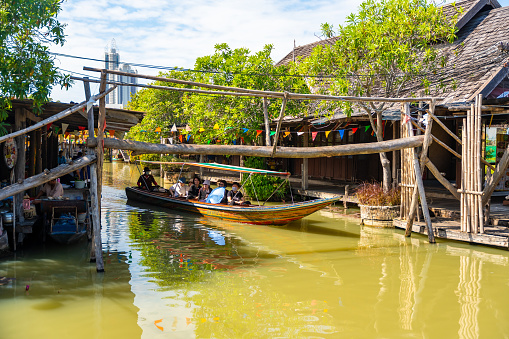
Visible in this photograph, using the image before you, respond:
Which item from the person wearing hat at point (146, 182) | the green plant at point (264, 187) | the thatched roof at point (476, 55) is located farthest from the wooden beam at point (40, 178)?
the person wearing hat at point (146, 182)

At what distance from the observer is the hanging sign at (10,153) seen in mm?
10992

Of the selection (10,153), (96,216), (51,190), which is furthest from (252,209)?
(10,153)

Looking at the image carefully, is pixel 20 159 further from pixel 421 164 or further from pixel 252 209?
pixel 421 164

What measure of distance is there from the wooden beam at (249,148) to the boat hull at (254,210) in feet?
7.64

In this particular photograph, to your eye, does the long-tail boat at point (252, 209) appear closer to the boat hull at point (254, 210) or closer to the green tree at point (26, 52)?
the boat hull at point (254, 210)

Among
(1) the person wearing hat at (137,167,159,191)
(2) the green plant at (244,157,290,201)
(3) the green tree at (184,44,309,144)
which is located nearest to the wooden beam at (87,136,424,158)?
(3) the green tree at (184,44,309,144)

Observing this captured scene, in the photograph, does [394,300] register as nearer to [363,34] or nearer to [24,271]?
[24,271]

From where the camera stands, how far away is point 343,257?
1028 centimetres

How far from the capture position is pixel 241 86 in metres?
16.4

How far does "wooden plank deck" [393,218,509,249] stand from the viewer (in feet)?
33.5

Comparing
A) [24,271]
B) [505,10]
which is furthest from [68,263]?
[505,10]

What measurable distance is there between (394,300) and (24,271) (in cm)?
691

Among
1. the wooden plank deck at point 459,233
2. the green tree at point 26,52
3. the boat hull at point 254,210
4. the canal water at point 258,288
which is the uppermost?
the green tree at point 26,52

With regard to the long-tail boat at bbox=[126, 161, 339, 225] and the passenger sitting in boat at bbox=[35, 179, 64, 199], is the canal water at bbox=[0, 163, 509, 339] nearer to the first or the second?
the long-tail boat at bbox=[126, 161, 339, 225]
